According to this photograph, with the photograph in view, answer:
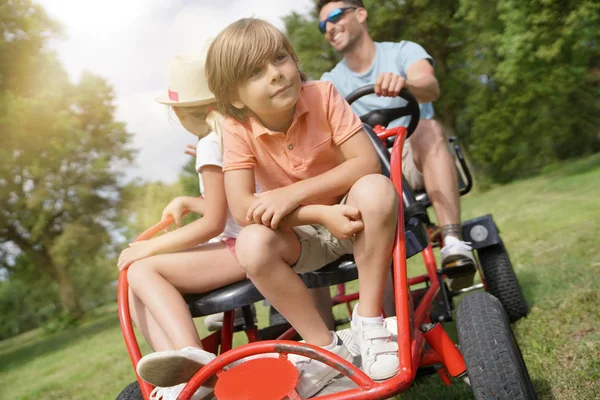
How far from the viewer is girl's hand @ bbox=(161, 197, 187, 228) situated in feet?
7.74

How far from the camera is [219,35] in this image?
1836mm

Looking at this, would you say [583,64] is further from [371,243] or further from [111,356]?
[371,243]

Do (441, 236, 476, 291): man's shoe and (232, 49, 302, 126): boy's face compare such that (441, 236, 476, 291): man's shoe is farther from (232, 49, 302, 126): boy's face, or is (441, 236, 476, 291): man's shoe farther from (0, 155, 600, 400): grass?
(232, 49, 302, 126): boy's face

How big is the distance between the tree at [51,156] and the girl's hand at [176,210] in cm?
1028

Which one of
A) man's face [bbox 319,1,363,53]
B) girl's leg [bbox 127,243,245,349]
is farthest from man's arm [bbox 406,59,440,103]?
girl's leg [bbox 127,243,245,349]

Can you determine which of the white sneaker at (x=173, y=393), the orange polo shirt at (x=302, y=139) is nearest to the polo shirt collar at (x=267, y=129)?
the orange polo shirt at (x=302, y=139)

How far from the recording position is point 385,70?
3.32m

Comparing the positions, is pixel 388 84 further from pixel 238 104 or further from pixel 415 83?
pixel 238 104

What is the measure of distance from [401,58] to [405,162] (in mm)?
638

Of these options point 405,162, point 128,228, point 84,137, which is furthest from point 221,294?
point 128,228

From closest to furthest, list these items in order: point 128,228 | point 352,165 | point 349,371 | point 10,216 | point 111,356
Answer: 1. point 349,371
2. point 352,165
3. point 111,356
4. point 10,216
5. point 128,228

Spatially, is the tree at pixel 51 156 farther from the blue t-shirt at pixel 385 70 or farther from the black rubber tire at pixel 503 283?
the black rubber tire at pixel 503 283

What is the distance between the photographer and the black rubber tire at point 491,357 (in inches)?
60.5

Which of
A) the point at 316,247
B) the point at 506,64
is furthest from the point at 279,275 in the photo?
the point at 506,64
